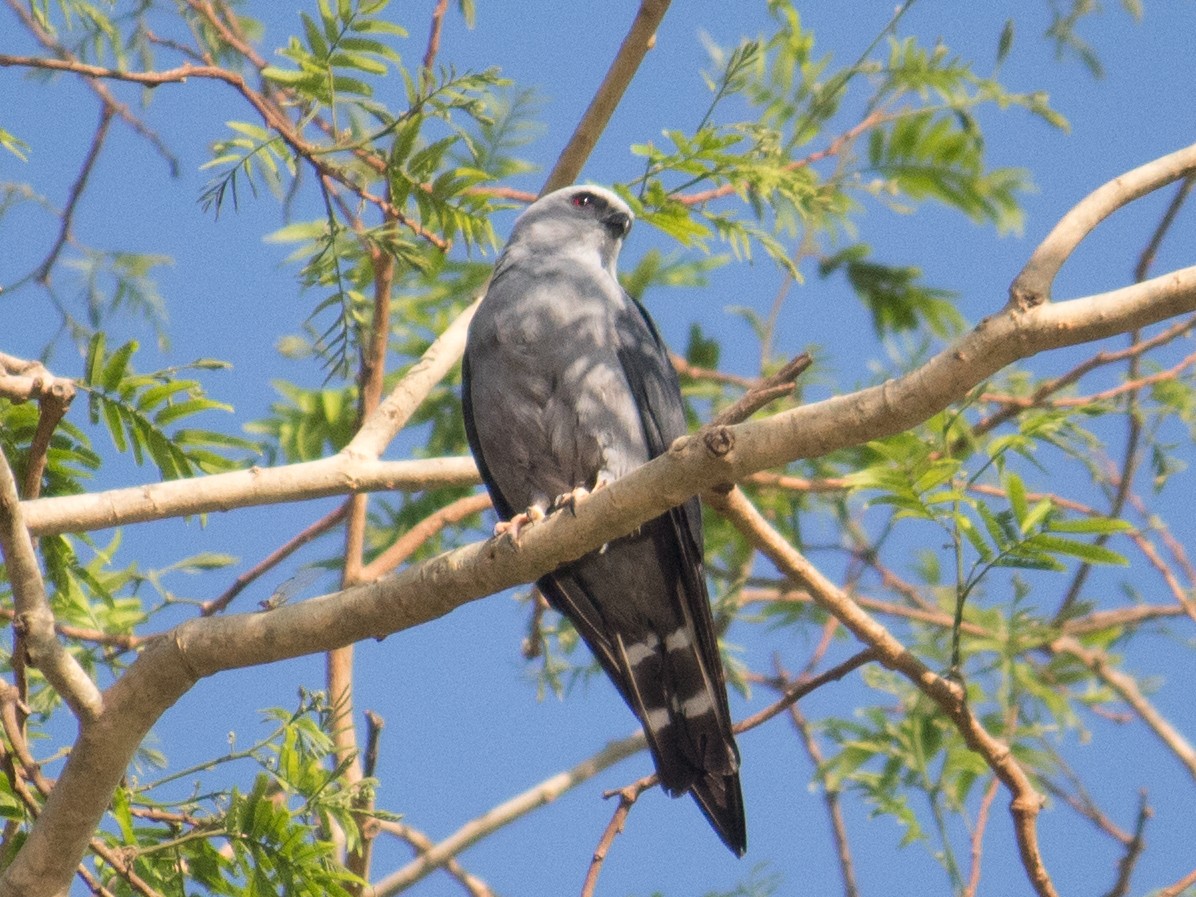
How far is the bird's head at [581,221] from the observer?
5.14 meters

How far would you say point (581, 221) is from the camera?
5.24 m

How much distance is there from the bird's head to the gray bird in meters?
0.62

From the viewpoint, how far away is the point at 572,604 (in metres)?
4.18

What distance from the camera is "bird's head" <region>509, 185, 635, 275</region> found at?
514 cm

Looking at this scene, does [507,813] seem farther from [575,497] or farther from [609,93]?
[609,93]

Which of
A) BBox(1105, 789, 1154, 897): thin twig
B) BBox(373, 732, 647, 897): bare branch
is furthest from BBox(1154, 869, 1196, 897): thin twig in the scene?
BBox(373, 732, 647, 897): bare branch

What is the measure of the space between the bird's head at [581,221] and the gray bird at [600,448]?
0.62 metres

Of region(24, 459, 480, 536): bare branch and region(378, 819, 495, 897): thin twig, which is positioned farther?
region(378, 819, 495, 897): thin twig

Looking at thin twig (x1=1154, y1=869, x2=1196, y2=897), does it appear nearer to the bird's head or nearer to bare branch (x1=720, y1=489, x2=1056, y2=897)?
bare branch (x1=720, y1=489, x2=1056, y2=897)

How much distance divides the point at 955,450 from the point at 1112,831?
1485mm

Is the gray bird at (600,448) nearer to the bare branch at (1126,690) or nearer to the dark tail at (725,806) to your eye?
the dark tail at (725,806)

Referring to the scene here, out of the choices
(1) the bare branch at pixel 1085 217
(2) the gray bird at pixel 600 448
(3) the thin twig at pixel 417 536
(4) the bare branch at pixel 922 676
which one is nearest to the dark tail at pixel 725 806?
(2) the gray bird at pixel 600 448

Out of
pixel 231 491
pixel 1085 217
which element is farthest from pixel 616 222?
pixel 1085 217

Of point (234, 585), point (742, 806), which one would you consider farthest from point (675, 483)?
point (234, 585)
